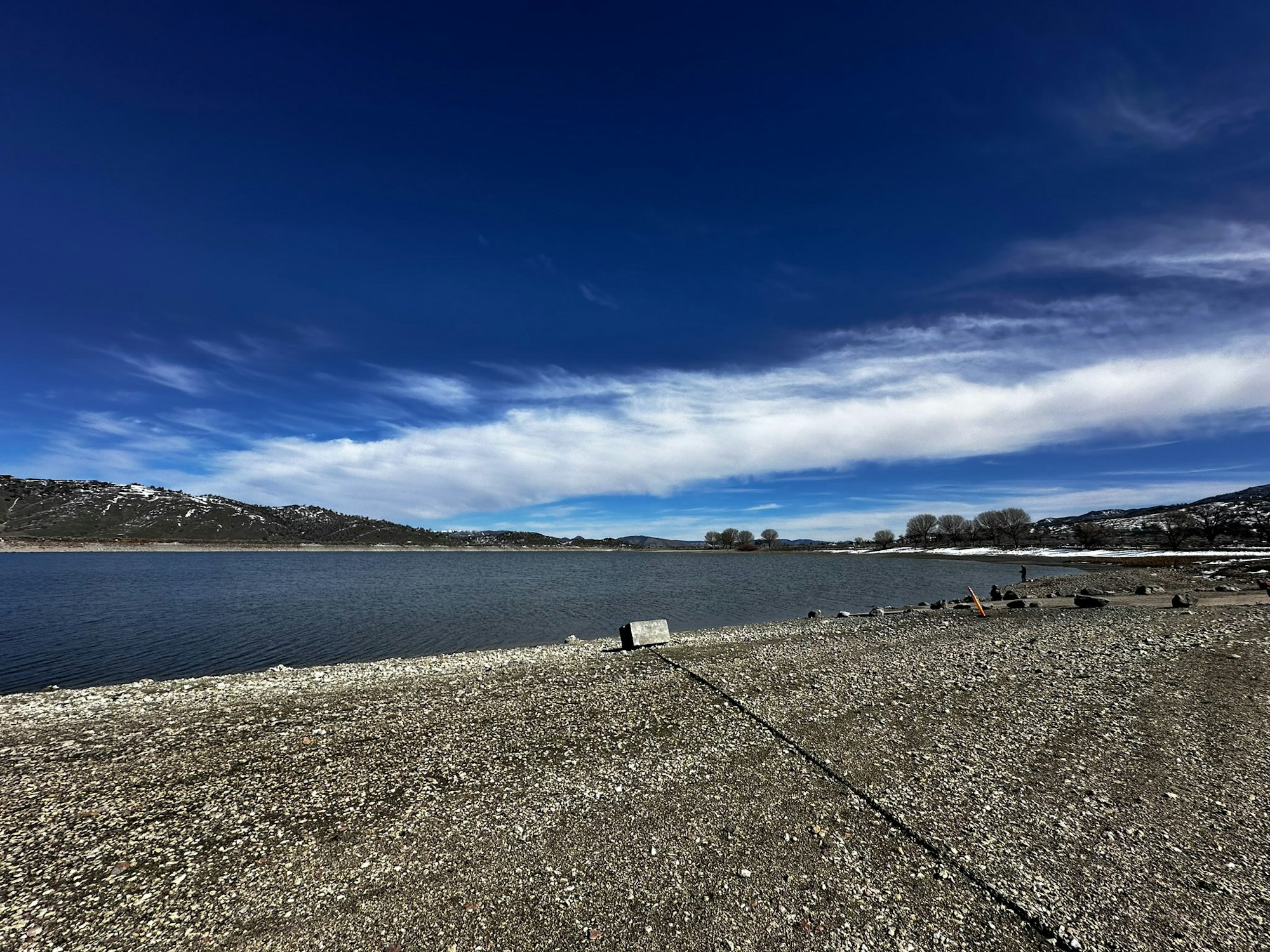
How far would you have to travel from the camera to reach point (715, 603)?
1800 inches

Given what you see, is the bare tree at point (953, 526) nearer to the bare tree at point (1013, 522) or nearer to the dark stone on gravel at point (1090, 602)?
the bare tree at point (1013, 522)

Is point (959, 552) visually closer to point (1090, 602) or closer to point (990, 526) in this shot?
point (990, 526)

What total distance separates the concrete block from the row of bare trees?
163811 mm

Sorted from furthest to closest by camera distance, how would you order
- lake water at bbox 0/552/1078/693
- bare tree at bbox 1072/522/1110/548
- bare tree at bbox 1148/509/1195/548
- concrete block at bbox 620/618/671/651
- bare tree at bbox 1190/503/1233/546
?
bare tree at bbox 1072/522/1110/548
bare tree at bbox 1190/503/1233/546
bare tree at bbox 1148/509/1195/548
lake water at bbox 0/552/1078/693
concrete block at bbox 620/618/671/651

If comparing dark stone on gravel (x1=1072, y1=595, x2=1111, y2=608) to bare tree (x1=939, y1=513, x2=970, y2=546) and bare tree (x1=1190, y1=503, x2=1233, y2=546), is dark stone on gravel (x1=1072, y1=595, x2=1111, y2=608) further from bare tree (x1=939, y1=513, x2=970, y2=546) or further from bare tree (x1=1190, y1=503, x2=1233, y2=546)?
bare tree (x1=939, y1=513, x2=970, y2=546)

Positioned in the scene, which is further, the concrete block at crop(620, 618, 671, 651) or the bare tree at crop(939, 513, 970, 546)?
the bare tree at crop(939, 513, 970, 546)

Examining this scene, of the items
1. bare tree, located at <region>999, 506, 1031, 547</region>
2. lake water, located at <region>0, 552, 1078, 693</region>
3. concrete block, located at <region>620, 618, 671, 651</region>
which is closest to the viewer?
concrete block, located at <region>620, 618, 671, 651</region>

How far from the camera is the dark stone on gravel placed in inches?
1116

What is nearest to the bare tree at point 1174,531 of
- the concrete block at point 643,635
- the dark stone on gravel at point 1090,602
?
the dark stone on gravel at point 1090,602

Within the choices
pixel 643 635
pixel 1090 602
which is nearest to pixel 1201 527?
pixel 1090 602

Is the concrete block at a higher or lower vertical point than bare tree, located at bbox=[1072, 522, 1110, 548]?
higher

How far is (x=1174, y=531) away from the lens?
104 m

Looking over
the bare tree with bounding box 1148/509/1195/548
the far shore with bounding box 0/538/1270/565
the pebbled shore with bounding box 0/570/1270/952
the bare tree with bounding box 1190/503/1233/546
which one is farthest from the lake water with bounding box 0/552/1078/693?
the bare tree with bounding box 1190/503/1233/546

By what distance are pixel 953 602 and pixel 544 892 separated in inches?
1513
